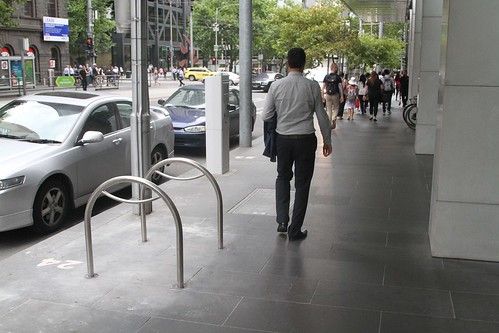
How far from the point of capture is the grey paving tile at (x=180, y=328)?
3900mm

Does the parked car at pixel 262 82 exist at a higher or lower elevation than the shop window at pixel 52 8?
lower

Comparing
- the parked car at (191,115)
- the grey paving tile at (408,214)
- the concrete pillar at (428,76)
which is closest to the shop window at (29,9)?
the parked car at (191,115)

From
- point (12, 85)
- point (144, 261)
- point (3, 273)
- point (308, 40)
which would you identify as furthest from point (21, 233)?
point (12, 85)

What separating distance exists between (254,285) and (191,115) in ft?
29.3

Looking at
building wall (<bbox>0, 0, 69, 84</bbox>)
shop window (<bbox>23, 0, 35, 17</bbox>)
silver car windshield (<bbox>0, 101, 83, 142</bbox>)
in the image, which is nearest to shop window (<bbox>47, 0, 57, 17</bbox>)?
building wall (<bbox>0, 0, 69, 84</bbox>)

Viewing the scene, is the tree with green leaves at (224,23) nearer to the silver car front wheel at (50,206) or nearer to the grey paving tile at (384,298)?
the silver car front wheel at (50,206)

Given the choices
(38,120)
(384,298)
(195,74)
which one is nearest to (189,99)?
(38,120)

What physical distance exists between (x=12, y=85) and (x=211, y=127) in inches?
1074

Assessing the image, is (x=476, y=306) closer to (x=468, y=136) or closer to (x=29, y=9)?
(x=468, y=136)

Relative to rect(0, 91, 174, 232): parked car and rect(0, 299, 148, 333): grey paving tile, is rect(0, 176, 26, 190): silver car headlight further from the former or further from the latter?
rect(0, 299, 148, 333): grey paving tile

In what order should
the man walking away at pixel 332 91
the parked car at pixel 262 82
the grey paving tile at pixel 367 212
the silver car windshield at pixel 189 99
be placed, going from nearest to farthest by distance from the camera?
the grey paving tile at pixel 367 212, the silver car windshield at pixel 189 99, the man walking away at pixel 332 91, the parked car at pixel 262 82

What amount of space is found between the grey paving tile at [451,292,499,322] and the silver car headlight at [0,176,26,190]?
4593mm

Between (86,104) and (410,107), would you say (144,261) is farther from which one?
(410,107)

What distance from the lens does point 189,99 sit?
46.8 feet
